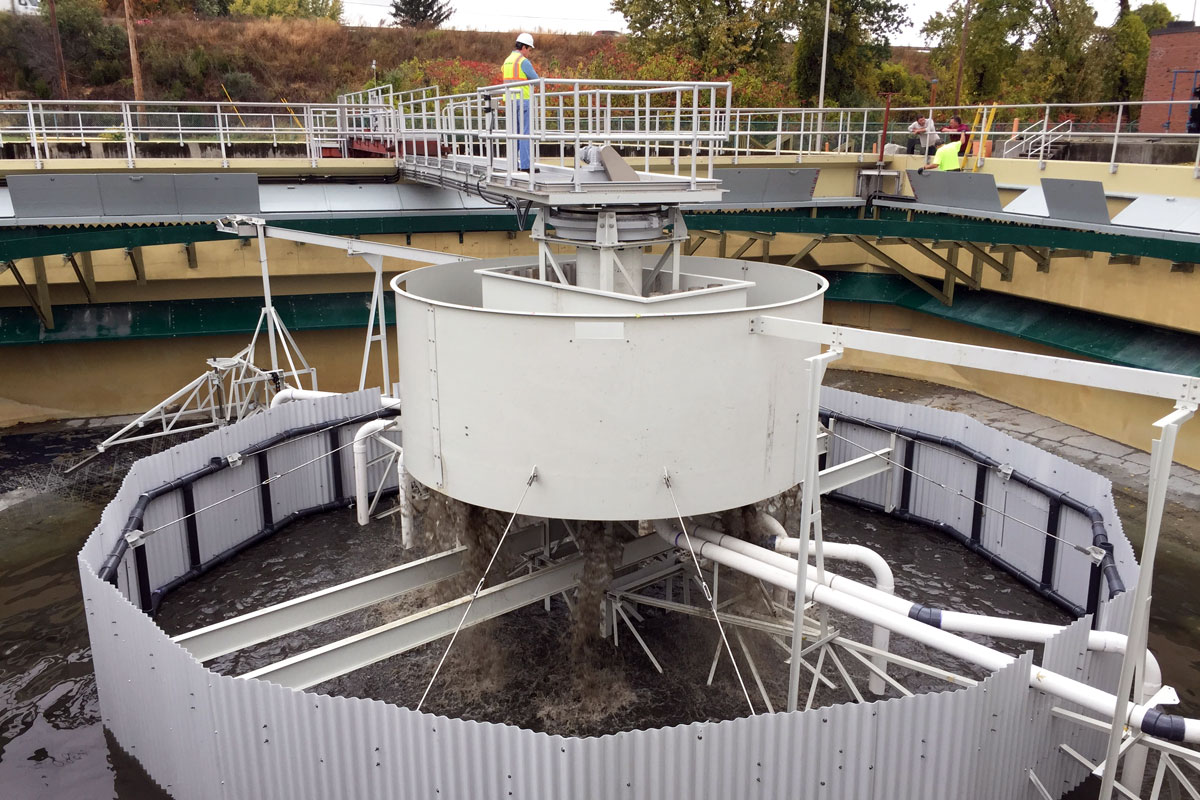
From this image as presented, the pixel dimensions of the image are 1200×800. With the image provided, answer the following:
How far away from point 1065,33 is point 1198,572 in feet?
149

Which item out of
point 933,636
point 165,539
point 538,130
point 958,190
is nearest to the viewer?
point 933,636

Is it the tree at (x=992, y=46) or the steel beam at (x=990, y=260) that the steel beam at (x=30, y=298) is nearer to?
the steel beam at (x=990, y=260)

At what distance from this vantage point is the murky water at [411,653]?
1034 centimetres

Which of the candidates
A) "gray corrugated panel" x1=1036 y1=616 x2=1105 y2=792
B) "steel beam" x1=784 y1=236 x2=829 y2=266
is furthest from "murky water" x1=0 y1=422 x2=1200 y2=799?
"steel beam" x1=784 y1=236 x2=829 y2=266

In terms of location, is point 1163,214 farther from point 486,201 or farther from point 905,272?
point 486,201

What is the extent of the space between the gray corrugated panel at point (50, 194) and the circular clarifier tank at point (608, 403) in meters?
13.9

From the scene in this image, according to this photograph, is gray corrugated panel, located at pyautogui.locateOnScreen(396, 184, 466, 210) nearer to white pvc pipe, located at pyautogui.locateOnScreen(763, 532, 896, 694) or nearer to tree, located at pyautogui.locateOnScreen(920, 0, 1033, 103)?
white pvc pipe, located at pyautogui.locateOnScreen(763, 532, 896, 694)

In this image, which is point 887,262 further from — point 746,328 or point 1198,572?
point 746,328

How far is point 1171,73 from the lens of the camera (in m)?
32.6

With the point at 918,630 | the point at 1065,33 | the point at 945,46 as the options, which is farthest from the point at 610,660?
the point at 945,46

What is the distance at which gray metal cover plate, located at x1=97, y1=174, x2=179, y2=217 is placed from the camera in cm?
1992

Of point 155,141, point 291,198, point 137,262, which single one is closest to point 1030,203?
point 291,198

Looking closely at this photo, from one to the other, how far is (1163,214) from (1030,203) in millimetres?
3622

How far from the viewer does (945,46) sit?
62719mm
